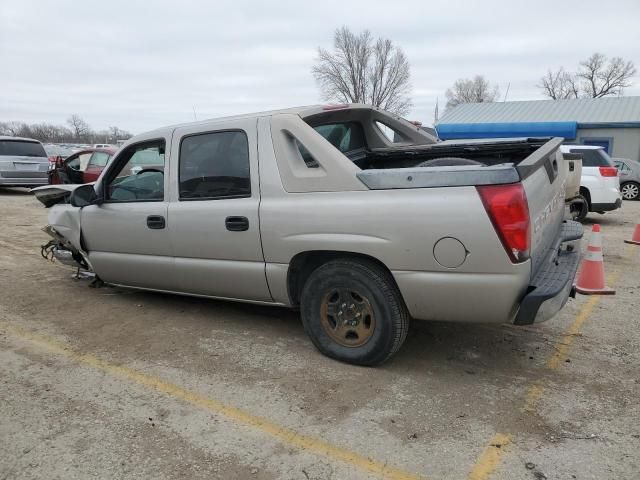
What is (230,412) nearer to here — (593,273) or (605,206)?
(593,273)

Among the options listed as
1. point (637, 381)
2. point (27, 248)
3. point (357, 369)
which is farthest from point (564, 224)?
point (27, 248)

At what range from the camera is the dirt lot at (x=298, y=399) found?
102 inches

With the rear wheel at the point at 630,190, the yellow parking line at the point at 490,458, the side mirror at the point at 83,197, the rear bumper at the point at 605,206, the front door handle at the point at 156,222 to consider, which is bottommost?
the rear wheel at the point at 630,190

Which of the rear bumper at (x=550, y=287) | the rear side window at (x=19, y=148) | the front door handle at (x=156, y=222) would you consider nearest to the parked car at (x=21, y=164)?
the rear side window at (x=19, y=148)

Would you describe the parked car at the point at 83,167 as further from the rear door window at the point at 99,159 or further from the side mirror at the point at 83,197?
the side mirror at the point at 83,197

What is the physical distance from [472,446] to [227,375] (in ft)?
5.53

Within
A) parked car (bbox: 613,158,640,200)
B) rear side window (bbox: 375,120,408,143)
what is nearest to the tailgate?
rear side window (bbox: 375,120,408,143)

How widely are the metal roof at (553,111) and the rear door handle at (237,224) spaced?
2772 centimetres

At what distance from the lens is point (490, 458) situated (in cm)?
257

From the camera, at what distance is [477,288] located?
3.03 m

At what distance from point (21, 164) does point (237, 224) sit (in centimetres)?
1406

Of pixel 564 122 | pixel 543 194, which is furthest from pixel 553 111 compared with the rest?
pixel 543 194

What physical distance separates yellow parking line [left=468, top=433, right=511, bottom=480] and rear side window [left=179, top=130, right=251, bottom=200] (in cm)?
230

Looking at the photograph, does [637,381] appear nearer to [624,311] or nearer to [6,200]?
[624,311]
